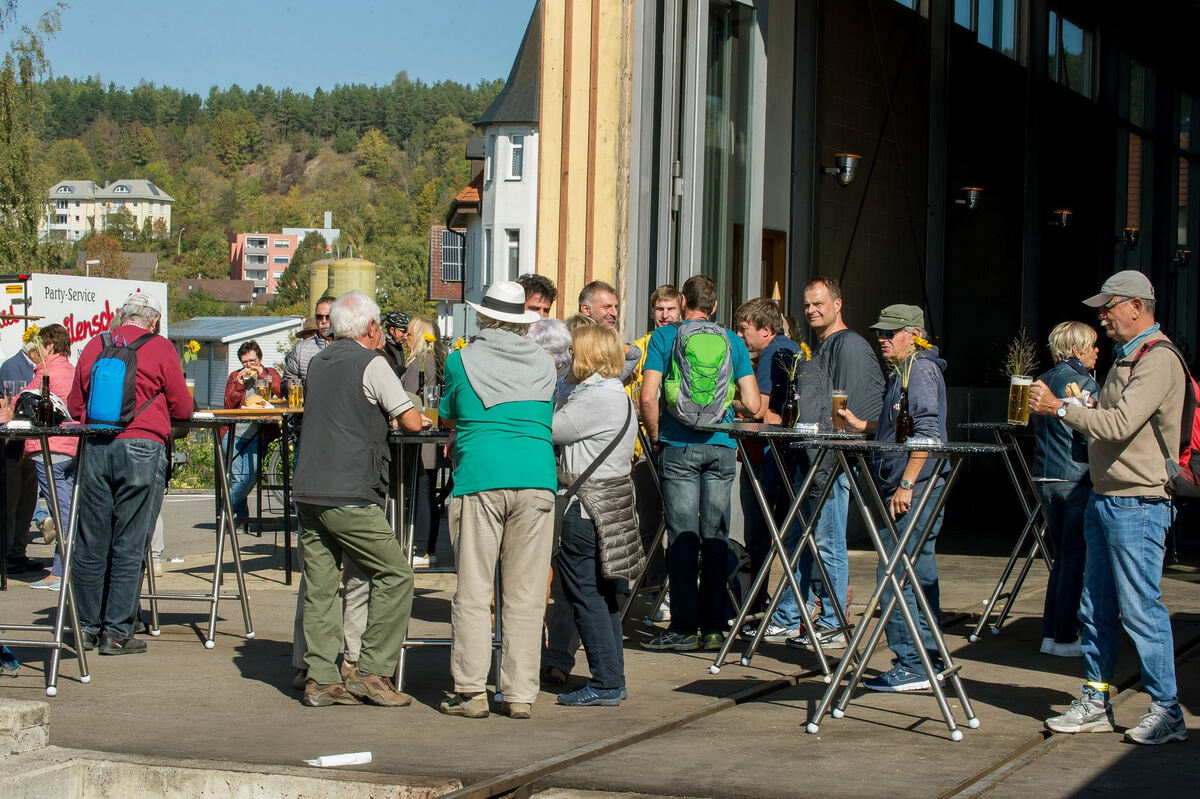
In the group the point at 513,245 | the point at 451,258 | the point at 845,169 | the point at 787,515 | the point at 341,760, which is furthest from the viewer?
the point at 451,258

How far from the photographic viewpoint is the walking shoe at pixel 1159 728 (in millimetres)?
5668

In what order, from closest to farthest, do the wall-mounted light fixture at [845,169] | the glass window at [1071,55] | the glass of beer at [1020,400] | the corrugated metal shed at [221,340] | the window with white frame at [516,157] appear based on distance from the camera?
1. the glass of beer at [1020,400]
2. the wall-mounted light fixture at [845,169]
3. the glass window at [1071,55]
4. the window with white frame at [516,157]
5. the corrugated metal shed at [221,340]

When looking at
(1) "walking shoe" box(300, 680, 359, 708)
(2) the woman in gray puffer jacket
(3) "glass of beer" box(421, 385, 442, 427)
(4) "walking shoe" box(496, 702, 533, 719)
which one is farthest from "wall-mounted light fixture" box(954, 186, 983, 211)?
(1) "walking shoe" box(300, 680, 359, 708)

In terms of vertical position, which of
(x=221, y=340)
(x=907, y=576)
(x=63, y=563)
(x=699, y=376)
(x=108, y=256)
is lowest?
(x=63, y=563)

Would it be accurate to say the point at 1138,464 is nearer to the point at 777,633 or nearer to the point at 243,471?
the point at 777,633

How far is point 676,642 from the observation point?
7852 millimetres

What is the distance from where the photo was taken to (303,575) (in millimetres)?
6645

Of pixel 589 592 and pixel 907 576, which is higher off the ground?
pixel 907 576

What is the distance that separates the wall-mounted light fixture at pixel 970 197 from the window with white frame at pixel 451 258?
74424 mm

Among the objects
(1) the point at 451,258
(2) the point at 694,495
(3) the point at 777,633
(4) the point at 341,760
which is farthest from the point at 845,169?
(1) the point at 451,258

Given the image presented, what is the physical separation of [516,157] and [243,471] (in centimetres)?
5000

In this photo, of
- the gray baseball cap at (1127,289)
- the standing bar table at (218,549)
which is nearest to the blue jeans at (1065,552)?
the gray baseball cap at (1127,289)

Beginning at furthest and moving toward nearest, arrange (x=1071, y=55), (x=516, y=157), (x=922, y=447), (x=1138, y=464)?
(x=516, y=157) < (x=1071, y=55) < (x=922, y=447) < (x=1138, y=464)

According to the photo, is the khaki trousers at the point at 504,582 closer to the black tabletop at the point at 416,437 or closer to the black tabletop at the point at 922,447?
the black tabletop at the point at 416,437
